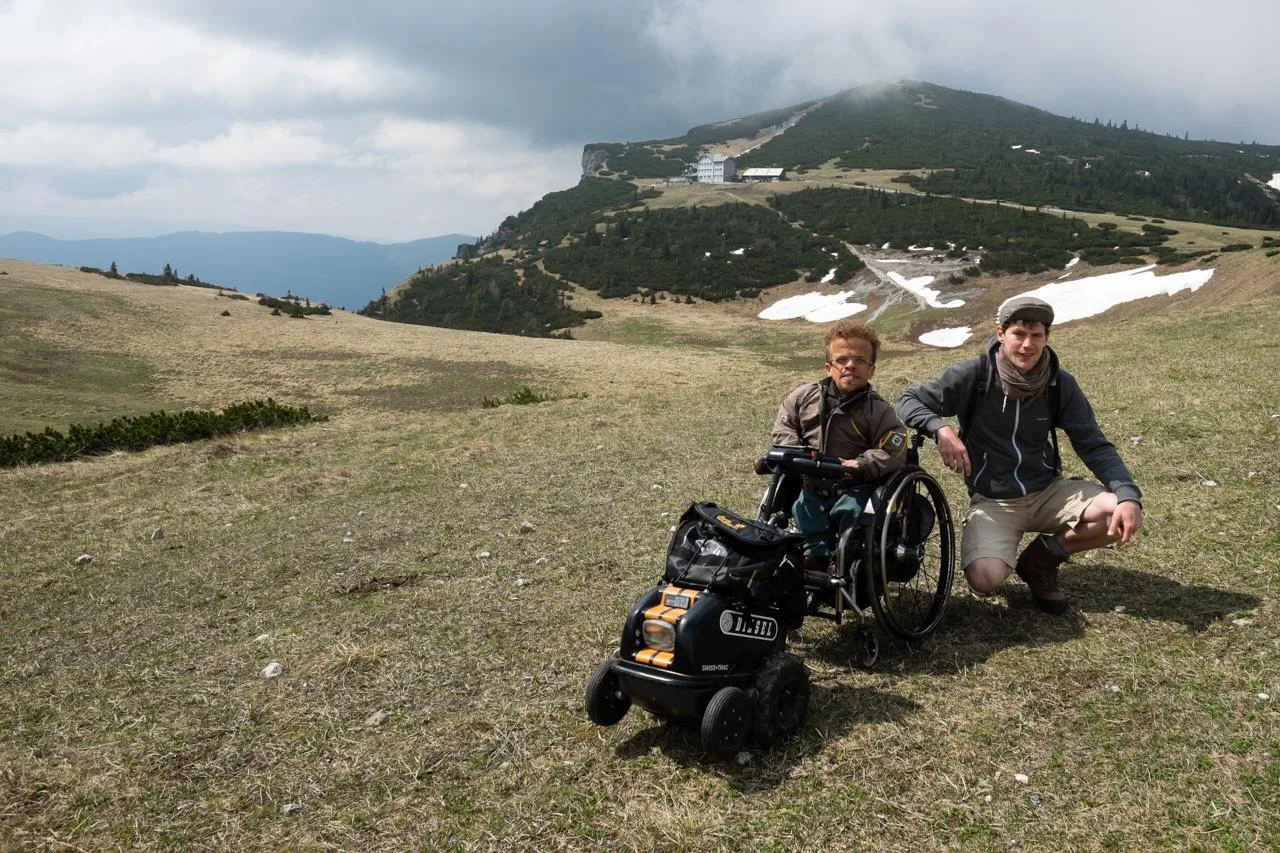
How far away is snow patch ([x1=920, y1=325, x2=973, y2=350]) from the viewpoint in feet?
162

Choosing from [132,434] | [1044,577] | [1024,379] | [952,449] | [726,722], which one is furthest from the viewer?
[132,434]

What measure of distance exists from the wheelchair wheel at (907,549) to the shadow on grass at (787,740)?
59cm

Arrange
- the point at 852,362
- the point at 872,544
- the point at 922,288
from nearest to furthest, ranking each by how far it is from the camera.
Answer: the point at 872,544 < the point at 852,362 < the point at 922,288

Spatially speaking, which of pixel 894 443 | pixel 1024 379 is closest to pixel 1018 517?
pixel 1024 379

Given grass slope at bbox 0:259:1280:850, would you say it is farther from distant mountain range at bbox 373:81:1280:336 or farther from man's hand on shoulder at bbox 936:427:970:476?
distant mountain range at bbox 373:81:1280:336

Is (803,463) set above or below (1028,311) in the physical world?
below

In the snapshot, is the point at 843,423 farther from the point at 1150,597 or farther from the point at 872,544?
the point at 1150,597

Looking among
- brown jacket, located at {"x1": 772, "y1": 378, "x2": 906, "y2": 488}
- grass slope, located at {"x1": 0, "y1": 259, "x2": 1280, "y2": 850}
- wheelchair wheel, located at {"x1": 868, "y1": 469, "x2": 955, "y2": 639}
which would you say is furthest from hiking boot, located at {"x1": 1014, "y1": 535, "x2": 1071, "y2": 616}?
brown jacket, located at {"x1": 772, "y1": 378, "x2": 906, "y2": 488}

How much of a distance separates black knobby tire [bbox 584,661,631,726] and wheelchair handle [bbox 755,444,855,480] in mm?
1638

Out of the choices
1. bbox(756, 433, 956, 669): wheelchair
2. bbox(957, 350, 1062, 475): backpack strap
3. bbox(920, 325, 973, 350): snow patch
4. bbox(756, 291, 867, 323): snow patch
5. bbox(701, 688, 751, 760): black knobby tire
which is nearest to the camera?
bbox(701, 688, 751, 760): black knobby tire

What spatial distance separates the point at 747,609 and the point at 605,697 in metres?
0.99

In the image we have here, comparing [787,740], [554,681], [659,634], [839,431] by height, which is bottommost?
[554,681]

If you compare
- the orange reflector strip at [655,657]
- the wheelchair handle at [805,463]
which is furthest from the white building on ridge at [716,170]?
the orange reflector strip at [655,657]

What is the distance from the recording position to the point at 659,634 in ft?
14.2
